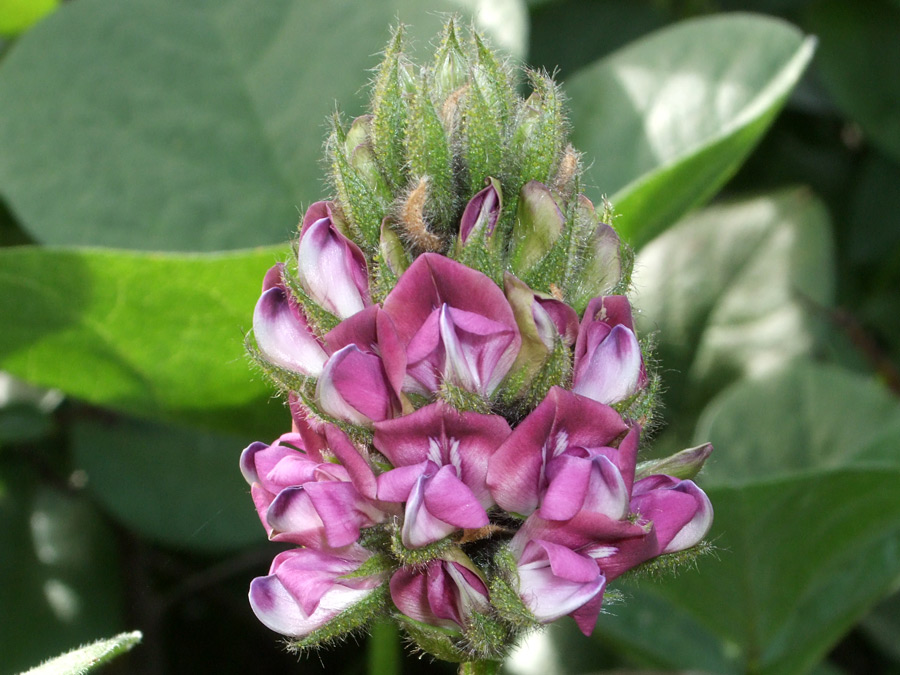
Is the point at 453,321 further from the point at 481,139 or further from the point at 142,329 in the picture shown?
the point at 142,329

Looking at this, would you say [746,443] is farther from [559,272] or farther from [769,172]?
[559,272]

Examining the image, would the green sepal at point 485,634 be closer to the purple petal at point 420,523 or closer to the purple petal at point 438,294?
the purple petal at point 420,523

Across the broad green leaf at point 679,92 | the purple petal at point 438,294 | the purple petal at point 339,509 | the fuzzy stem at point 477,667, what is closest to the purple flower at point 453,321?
the purple petal at point 438,294

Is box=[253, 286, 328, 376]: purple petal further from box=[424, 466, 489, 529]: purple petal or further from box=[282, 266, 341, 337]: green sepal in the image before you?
box=[424, 466, 489, 529]: purple petal

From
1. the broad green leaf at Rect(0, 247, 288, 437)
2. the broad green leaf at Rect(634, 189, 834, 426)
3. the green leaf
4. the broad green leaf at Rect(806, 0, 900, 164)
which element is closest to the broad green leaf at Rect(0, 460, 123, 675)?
the broad green leaf at Rect(0, 247, 288, 437)

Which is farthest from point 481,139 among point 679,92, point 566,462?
point 679,92

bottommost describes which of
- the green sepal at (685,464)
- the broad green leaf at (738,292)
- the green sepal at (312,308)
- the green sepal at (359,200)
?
the broad green leaf at (738,292)

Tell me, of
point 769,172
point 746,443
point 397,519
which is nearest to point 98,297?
point 397,519

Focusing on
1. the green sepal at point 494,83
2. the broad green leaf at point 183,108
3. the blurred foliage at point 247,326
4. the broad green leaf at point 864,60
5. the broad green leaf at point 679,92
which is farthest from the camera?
the broad green leaf at point 864,60
